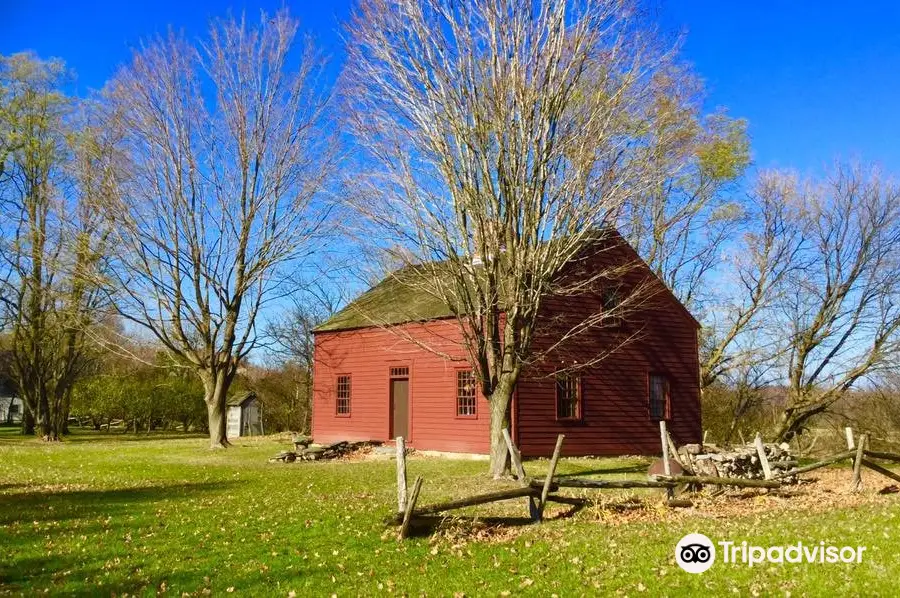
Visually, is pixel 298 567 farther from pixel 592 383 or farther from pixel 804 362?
pixel 804 362

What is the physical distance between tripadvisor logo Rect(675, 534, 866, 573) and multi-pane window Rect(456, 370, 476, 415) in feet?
45.2

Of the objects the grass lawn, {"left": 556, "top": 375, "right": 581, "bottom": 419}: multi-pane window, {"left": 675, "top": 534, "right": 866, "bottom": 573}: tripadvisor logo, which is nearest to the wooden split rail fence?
the grass lawn

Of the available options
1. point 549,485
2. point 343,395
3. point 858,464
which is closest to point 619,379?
point 858,464

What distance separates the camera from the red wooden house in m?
21.7

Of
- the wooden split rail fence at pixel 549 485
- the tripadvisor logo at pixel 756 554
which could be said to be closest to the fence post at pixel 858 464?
the wooden split rail fence at pixel 549 485

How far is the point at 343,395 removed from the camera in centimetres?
2773

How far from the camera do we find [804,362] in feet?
105

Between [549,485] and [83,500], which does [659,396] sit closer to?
[549,485]

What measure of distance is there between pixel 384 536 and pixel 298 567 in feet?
5.25

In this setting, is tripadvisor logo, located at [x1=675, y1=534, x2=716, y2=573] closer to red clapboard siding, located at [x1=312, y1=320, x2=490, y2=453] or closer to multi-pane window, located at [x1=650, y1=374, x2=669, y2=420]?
red clapboard siding, located at [x1=312, y1=320, x2=490, y2=453]

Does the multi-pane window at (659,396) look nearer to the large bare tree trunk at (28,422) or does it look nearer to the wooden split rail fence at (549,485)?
the wooden split rail fence at (549,485)

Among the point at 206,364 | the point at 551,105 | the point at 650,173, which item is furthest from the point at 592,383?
the point at 206,364

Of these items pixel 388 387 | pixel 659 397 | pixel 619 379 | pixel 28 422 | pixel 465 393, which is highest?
pixel 619 379

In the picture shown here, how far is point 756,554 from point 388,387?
59.0 feet
